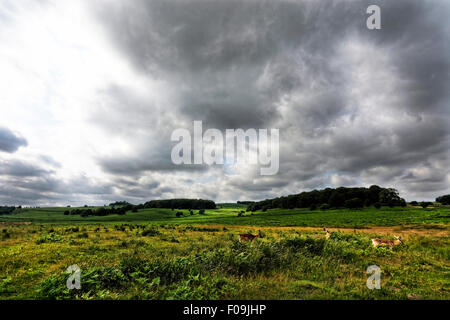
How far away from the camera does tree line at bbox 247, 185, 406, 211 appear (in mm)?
99438

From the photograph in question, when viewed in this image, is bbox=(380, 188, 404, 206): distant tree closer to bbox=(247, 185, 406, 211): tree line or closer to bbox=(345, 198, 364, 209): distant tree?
bbox=(247, 185, 406, 211): tree line

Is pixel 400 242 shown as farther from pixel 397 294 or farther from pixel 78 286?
pixel 78 286

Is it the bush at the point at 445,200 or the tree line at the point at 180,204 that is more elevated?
the bush at the point at 445,200

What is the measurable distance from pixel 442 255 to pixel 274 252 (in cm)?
1178

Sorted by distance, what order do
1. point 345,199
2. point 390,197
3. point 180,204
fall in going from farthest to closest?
point 180,204, point 345,199, point 390,197

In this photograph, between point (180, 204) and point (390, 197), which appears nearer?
point (390, 197)

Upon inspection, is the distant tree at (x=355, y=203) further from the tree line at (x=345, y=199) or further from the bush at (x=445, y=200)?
the bush at (x=445, y=200)

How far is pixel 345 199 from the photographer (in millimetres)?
111125

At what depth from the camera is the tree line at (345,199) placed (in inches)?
3915

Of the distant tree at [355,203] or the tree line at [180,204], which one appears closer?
the distant tree at [355,203]

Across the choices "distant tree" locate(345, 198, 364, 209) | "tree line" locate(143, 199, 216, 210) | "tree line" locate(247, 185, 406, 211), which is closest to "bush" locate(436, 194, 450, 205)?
"tree line" locate(247, 185, 406, 211)

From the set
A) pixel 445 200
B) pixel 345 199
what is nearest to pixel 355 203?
pixel 345 199

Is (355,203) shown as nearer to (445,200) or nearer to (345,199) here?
(345,199)

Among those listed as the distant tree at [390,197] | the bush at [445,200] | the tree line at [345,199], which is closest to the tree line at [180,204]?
the tree line at [345,199]
